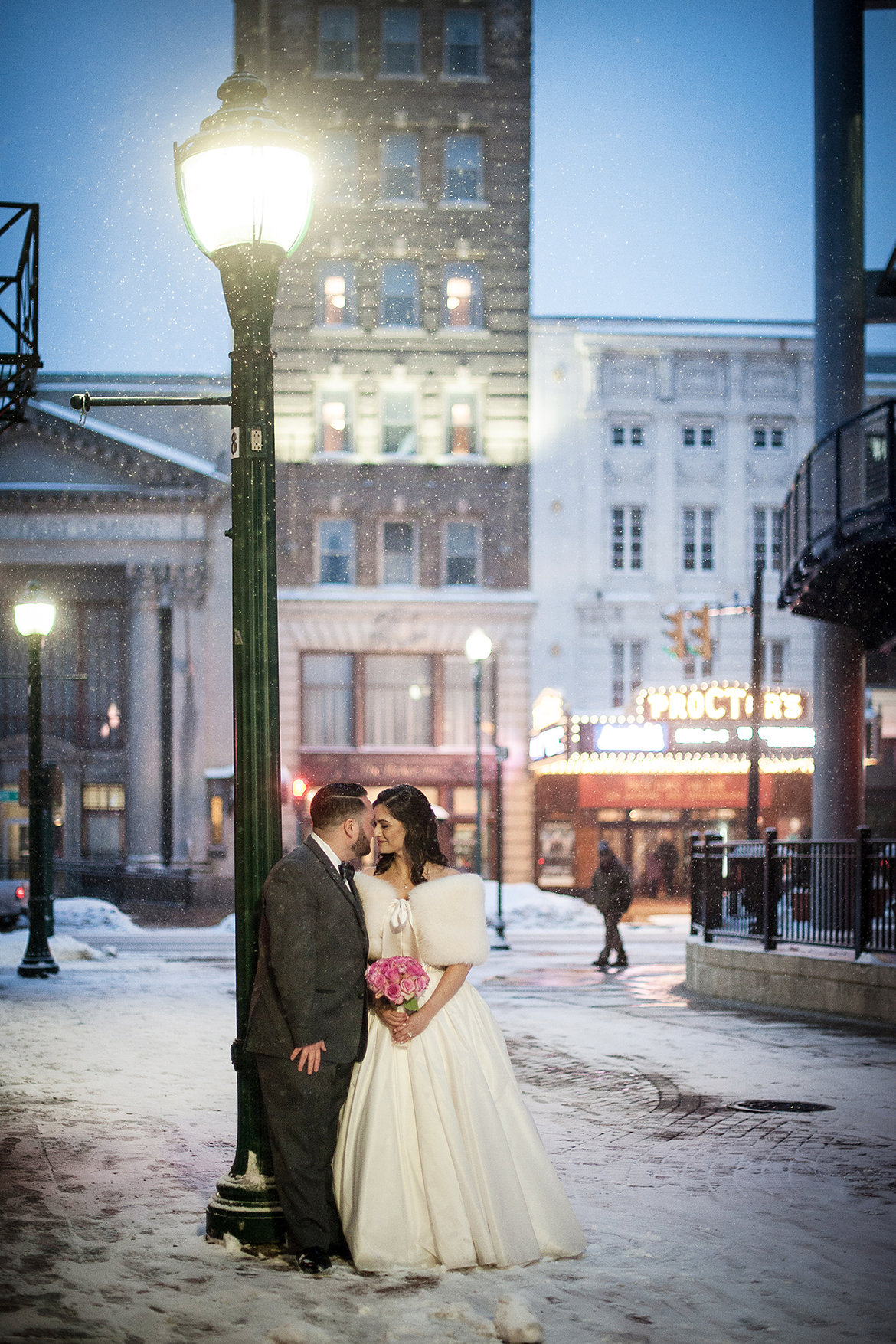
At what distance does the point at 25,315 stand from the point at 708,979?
11.1 m

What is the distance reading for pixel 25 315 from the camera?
1362cm

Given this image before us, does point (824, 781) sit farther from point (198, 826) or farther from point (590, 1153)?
point (198, 826)

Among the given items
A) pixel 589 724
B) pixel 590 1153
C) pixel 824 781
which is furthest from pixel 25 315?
pixel 589 724

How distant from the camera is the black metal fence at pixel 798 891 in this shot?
15.6m

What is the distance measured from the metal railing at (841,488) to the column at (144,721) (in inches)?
1090

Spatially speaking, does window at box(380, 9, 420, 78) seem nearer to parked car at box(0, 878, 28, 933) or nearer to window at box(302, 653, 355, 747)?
window at box(302, 653, 355, 747)

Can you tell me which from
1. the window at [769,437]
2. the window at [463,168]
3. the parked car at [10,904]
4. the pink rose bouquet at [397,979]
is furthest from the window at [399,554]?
the pink rose bouquet at [397,979]

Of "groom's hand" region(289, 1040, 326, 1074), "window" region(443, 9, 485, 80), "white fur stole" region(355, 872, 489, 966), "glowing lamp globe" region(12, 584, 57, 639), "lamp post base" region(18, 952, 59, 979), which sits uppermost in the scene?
"window" region(443, 9, 485, 80)

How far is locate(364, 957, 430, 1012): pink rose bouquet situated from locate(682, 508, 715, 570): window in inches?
1553

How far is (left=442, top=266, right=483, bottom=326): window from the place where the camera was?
45344 millimetres

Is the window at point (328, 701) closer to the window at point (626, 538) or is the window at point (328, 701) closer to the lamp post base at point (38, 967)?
the window at point (626, 538)

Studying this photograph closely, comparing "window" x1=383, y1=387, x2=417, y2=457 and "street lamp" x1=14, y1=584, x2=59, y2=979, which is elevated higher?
"window" x1=383, y1=387, x2=417, y2=457

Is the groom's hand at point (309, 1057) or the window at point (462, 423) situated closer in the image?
the groom's hand at point (309, 1057)

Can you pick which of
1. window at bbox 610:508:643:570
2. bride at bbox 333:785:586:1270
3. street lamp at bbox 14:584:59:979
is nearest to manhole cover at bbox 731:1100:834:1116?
bride at bbox 333:785:586:1270
